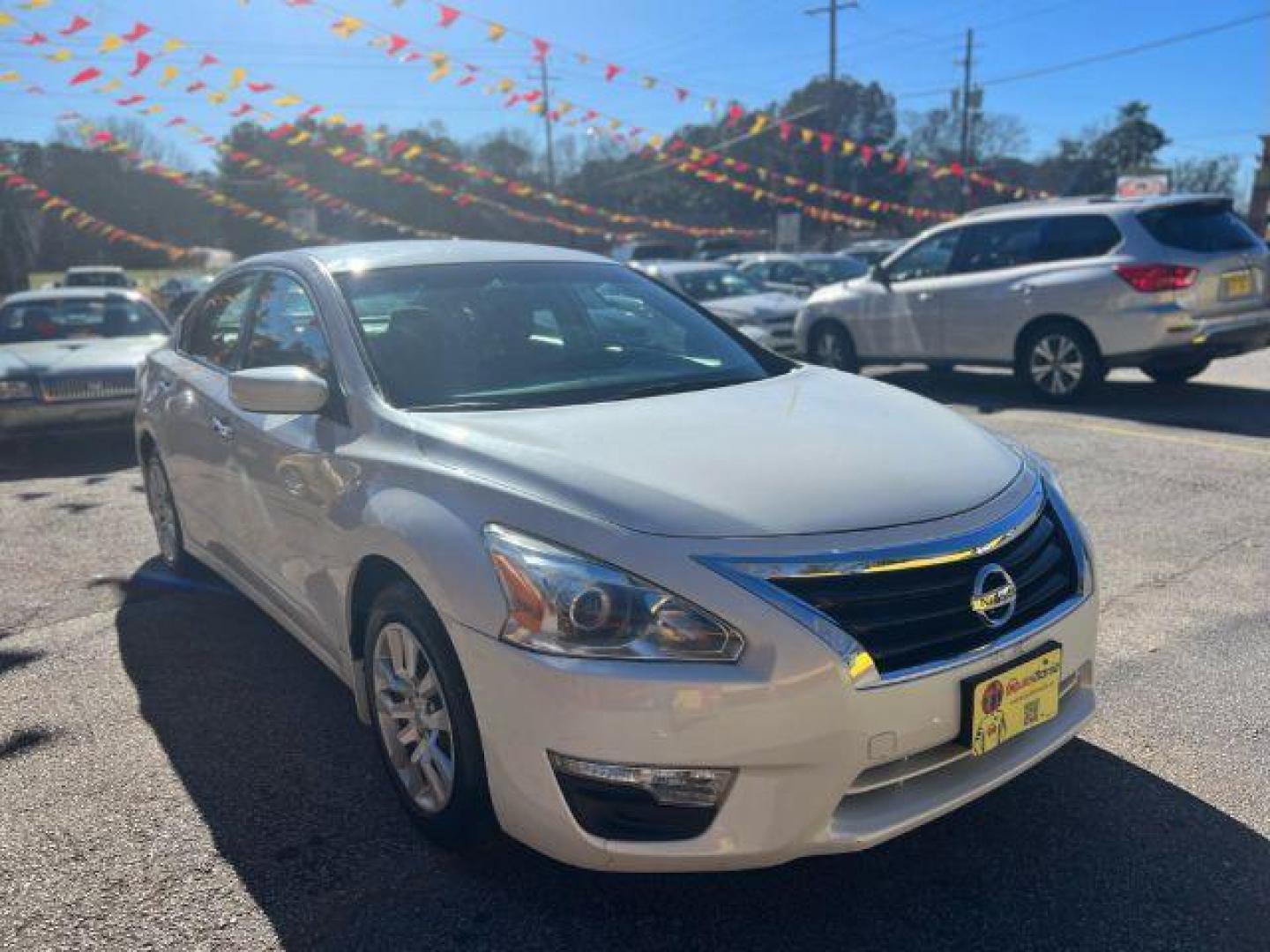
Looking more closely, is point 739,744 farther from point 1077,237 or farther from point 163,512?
point 1077,237

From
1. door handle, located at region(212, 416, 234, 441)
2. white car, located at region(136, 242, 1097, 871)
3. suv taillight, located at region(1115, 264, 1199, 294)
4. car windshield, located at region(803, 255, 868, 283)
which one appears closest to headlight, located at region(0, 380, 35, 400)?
door handle, located at region(212, 416, 234, 441)

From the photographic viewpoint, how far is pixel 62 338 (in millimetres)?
8914

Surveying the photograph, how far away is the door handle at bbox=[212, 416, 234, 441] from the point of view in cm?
373

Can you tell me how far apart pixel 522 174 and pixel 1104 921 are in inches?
1908

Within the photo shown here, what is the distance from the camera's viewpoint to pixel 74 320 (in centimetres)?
913

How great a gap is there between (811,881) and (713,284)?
38.0 ft

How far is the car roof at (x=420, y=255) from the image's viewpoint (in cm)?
362

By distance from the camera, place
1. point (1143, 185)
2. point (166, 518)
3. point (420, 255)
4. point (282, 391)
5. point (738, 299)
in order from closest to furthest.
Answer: point (282, 391), point (420, 255), point (166, 518), point (738, 299), point (1143, 185)

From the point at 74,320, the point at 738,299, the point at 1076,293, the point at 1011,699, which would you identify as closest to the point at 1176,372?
the point at 1076,293

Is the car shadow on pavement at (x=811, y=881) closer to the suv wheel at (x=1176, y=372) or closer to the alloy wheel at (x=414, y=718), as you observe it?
the alloy wheel at (x=414, y=718)

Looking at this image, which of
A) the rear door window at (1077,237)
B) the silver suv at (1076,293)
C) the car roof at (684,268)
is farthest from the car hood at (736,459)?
the car roof at (684,268)

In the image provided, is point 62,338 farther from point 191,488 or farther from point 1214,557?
point 1214,557

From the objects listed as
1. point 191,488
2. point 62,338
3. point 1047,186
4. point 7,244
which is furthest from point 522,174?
point 191,488

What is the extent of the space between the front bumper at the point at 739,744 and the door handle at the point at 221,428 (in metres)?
1.91
